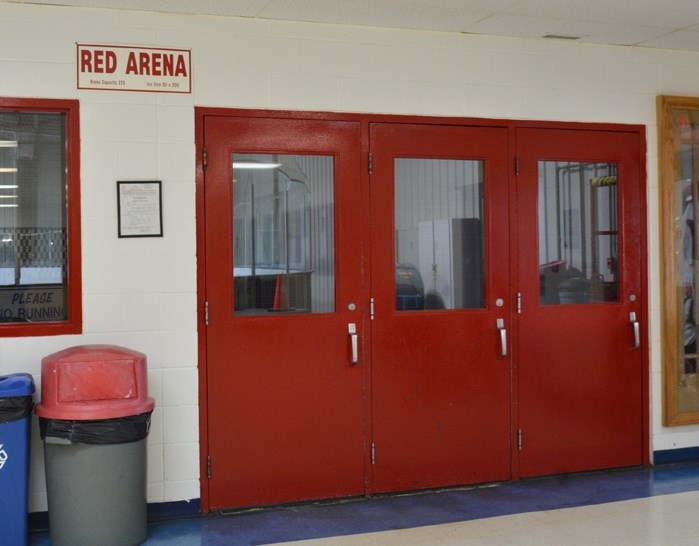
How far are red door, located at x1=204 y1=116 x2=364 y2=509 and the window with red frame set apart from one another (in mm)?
686

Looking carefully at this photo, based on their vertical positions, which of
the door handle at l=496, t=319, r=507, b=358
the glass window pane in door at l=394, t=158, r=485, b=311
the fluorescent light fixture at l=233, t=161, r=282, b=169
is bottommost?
the door handle at l=496, t=319, r=507, b=358

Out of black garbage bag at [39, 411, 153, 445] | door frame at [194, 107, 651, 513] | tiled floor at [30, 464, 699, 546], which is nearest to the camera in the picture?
black garbage bag at [39, 411, 153, 445]

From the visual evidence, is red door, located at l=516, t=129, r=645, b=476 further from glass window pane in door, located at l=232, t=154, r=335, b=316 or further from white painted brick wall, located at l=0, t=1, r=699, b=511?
glass window pane in door, located at l=232, t=154, r=335, b=316

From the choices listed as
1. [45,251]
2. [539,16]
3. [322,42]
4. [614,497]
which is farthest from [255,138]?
[614,497]

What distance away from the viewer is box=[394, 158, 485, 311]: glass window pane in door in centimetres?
470

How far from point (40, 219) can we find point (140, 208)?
50 cm

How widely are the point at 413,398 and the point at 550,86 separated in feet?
6.68

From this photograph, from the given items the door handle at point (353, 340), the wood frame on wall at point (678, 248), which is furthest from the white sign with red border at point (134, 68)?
the wood frame on wall at point (678, 248)

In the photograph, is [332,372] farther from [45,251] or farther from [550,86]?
[550,86]

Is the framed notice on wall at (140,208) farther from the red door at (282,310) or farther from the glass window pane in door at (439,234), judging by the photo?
the glass window pane in door at (439,234)

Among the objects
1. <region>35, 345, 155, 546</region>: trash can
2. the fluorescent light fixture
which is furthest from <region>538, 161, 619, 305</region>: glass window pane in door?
A: <region>35, 345, 155, 546</region>: trash can

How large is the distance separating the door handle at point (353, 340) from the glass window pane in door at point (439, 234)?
305mm

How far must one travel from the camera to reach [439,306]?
4.78 metres

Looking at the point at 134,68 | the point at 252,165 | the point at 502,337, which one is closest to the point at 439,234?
the point at 502,337
